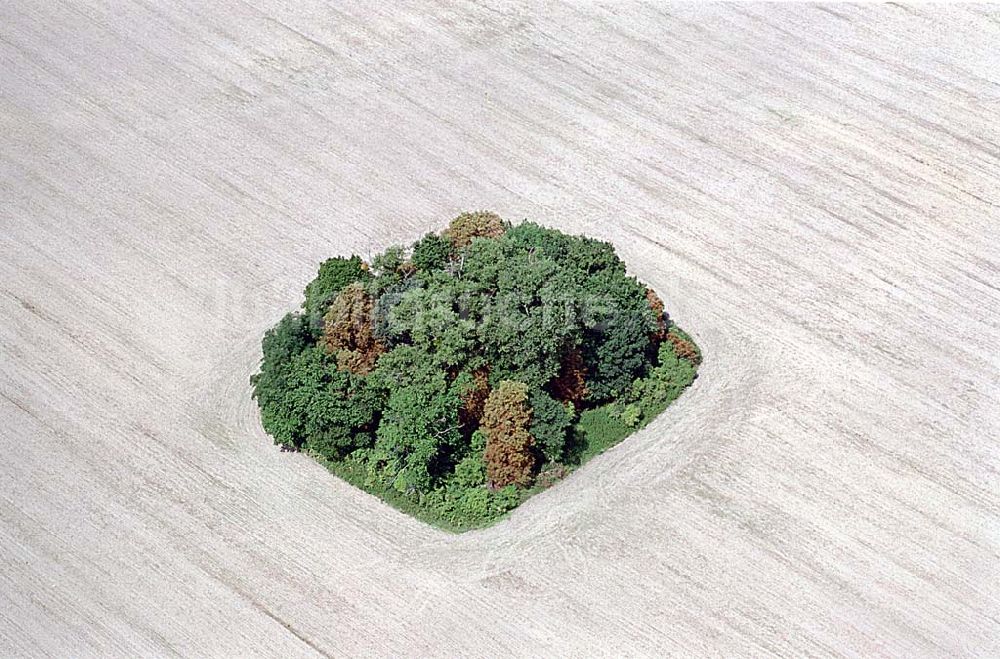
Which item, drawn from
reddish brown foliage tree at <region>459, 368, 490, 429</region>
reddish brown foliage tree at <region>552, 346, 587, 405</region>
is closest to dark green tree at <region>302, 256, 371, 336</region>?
reddish brown foliage tree at <region>459, 368, 490, 429</region>

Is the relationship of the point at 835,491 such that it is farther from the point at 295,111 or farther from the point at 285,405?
the point at 295,111

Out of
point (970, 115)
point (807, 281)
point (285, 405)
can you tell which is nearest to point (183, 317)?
point (285, 405)

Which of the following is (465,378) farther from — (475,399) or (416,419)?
(416,419)

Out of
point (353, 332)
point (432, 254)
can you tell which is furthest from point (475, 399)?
point (432, 254)

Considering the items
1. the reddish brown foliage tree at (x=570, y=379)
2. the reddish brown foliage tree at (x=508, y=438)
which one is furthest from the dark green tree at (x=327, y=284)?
the reddish brown foliage tree at (x=570, y=379)

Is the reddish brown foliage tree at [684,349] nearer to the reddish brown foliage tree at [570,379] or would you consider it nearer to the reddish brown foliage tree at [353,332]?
the reddish brown foliage tree at [570,379]

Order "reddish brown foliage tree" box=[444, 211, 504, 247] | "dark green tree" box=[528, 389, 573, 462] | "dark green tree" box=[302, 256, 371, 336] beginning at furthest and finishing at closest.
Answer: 1. "reddish brown foliage tree" box=[444, 211, 504, 247]
2. "dark green tree" box=[302, 256, 371, 336]
3. "dark green tree" box=[528, 389, 573, 462]

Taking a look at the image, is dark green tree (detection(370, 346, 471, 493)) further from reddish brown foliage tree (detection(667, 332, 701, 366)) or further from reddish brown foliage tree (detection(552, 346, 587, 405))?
reddish brown foliage tree (detection(667, 332, 701, 366))
